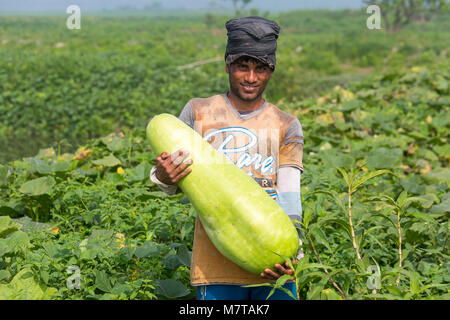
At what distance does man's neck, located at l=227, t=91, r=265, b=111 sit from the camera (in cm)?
231

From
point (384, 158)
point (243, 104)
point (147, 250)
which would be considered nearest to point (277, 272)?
point (243, 104)

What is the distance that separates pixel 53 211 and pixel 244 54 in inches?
90.5

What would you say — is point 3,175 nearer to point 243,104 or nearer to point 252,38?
point 243,104

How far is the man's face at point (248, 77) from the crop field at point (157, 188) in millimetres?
549

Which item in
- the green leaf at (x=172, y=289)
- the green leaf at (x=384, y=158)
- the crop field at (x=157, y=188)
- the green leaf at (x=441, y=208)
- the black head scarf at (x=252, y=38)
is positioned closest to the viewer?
the black head scarf at (x=252, y=38)

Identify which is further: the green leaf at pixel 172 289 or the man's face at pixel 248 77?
the green leaf at pixel 172 289

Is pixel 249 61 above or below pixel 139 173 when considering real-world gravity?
above

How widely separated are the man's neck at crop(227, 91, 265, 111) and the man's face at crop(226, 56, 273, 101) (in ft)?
0.11

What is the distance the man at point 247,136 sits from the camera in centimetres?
220

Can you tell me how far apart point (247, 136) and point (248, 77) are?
0.26 meters

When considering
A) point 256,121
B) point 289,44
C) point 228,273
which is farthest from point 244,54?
point 289,44

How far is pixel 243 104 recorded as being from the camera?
7.60 feet

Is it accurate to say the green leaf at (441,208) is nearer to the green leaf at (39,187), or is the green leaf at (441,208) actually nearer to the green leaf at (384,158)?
the green leaf at (384,158)

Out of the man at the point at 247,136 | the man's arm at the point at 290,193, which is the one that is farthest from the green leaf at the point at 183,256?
the man's arm at the point at 290,193
